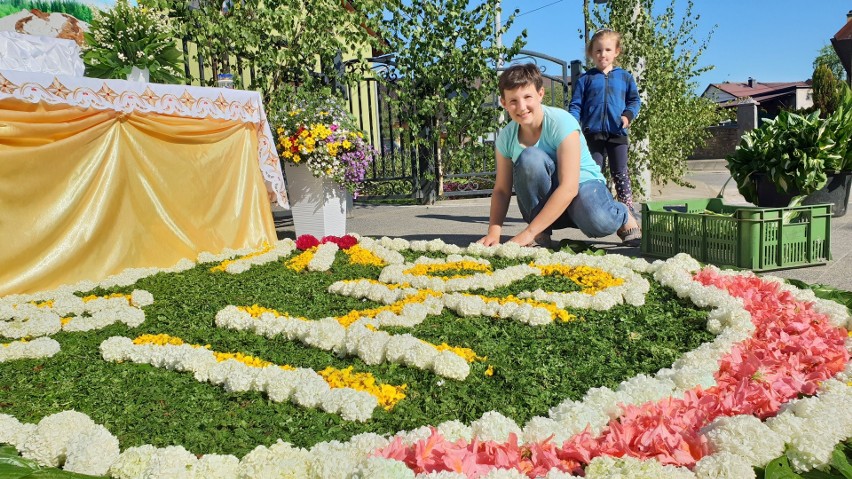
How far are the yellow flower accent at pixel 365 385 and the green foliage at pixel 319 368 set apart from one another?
0.05 m

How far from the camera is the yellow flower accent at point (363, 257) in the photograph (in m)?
4.02

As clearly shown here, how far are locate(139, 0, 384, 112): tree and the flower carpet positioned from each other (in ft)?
14.0

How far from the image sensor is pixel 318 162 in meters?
5.68

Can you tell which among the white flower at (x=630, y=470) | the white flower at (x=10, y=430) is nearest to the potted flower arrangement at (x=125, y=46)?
the white flower at (x=10, y=430)

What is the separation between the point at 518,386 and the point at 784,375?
777 mm

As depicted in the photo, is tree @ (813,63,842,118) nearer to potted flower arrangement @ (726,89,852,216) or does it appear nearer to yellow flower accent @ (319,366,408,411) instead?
potted flower arrangement @ (726,89,852,216)

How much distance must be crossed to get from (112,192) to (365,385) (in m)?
2.74

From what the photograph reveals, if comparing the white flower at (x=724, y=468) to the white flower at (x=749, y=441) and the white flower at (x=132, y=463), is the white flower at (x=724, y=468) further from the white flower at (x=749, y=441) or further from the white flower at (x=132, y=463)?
the white flower at (x=132, y=463)

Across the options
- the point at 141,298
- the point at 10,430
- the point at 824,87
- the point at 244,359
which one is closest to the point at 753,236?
the point at 244,359

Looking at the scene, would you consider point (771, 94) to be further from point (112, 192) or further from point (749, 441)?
point (749, 441)

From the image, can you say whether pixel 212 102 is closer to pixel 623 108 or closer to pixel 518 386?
pixel 623 108

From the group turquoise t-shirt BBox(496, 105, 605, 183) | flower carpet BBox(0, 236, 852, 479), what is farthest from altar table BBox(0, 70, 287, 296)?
turquoise t-shirt BBox(496, 105, 605, 183)

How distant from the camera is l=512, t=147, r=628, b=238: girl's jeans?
425 cm

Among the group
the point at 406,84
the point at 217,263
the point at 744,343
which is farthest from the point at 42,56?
the point at 406,84
